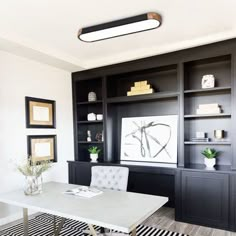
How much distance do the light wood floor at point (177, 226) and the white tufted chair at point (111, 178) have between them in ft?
2.96

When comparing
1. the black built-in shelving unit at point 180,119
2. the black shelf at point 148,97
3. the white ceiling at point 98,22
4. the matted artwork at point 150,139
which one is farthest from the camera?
the matted artwork at point 150,139

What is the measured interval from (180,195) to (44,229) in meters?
1.84

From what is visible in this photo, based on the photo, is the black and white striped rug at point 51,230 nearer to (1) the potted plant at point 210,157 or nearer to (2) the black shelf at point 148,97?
(1) the potted plant at point 210,157

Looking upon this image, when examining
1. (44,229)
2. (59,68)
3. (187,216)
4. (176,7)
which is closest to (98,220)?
(44,229)

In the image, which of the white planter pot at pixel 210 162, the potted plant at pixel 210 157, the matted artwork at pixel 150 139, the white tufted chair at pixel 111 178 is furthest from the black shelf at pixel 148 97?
the white tufted chair at pixel 111 178

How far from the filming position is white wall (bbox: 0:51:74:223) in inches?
125

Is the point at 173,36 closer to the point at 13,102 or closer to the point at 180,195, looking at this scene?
the point at 180,195

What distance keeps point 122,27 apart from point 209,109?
168 cm

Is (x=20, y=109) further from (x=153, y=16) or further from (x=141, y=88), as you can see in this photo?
(x=153, y=16)

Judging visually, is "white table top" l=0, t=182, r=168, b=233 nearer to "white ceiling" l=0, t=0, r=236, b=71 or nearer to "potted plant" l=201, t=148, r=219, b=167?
"potted plant" l=201, t=148, r=219, b=167

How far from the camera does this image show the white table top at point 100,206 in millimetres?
1660

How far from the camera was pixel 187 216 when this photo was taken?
3.10 meters

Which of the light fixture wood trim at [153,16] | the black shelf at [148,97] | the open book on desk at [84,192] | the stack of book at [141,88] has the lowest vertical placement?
the open book on desk at [84,192]

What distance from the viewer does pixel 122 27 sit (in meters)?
2.55
